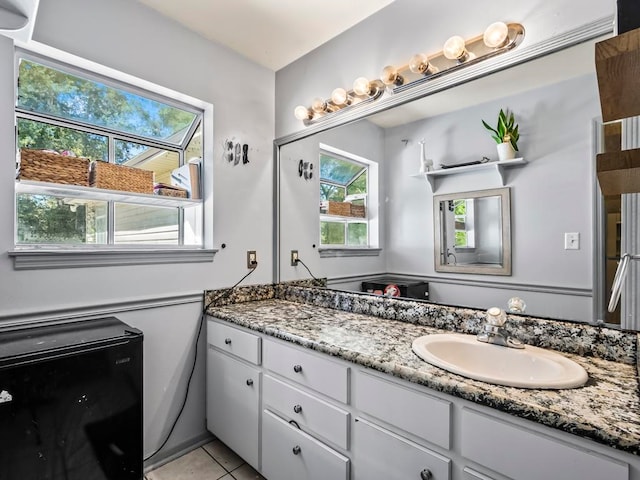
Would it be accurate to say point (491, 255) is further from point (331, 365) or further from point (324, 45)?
point (324, 45)

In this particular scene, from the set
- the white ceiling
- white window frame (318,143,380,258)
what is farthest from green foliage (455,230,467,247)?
the white ceiling

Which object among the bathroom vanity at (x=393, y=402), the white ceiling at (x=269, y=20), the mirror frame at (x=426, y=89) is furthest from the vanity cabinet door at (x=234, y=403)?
the white ceiling at (x=269, y=20)

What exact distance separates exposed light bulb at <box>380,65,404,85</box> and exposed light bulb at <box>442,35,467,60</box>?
271 mm

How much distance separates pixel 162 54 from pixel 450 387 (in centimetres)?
213

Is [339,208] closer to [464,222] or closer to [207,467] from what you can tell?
[464,222]

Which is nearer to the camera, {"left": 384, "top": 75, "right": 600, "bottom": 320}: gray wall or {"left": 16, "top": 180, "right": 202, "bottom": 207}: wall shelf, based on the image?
{"left": 384, "top": 75, "right": 600, "bottom": 320}: gray wall

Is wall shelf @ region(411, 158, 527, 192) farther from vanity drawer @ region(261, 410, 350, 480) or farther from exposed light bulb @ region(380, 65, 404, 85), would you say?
vanity drawer @ region(261, 410, 350, 480)

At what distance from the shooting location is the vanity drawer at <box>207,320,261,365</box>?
5.47 feet

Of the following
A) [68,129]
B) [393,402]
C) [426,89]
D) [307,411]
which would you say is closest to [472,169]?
[426,89]

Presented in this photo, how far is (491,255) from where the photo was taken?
1.42 metres

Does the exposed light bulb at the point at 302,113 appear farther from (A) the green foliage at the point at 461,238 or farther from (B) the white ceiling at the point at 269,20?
(A) the green foliage at the point at 461,238

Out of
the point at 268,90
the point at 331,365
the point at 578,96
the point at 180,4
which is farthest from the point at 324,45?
the point at 331,365

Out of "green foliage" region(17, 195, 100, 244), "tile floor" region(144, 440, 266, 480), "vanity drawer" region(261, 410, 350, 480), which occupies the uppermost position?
"green foliage" region(17, 195, 100, 244)

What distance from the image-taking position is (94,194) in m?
1.67
